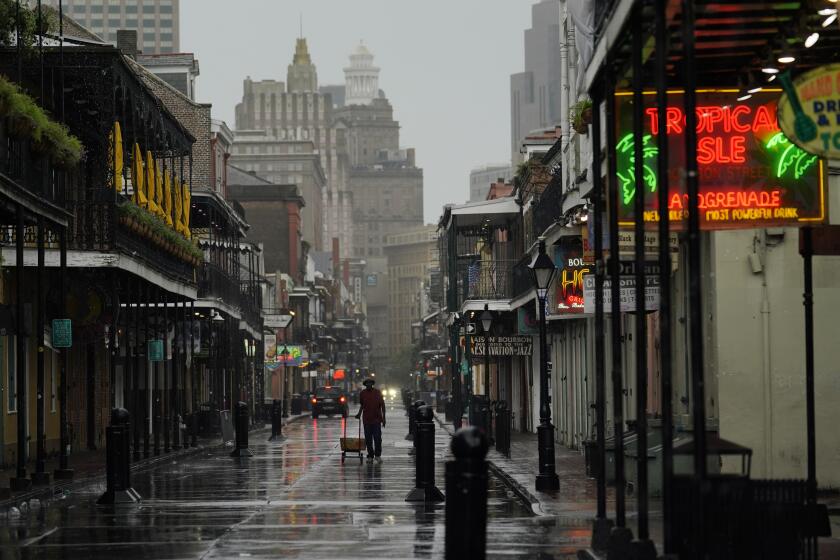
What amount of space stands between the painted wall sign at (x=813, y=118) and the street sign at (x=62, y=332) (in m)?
16.3

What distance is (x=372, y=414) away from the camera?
107 feet

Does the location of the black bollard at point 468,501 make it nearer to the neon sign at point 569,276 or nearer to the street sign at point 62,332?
the street sign at point 62,332

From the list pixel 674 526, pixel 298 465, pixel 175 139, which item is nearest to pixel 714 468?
pixel 674 526

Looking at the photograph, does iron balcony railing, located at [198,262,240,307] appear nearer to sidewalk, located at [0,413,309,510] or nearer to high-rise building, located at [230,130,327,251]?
sidewalk, located at [0,413,309,510]

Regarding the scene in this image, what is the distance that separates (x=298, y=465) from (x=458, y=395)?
58.9 feet

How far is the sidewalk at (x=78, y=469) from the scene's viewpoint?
71.3 feet

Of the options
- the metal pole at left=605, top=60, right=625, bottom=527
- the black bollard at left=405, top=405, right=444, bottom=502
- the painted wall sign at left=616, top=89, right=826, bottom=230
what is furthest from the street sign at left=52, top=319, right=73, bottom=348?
the metal pole at left=605, top=60, right=625, bottom=527

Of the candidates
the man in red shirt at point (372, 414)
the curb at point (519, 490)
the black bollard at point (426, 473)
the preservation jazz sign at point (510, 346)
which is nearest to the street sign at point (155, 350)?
the man in red shirt at point (372, 414)

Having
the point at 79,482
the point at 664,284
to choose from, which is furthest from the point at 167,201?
the point at 664,284

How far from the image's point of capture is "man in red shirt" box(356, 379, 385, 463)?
32.4 m

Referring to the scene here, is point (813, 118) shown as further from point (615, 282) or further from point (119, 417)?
point (119, 417)

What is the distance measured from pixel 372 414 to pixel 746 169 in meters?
18.7

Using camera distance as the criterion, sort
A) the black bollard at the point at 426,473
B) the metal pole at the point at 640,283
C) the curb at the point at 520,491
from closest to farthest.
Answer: the metal pole at the point at 640,283
the curb at the point at 520,491
the black bollard at the point at 426,473

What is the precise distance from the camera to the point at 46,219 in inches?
939
